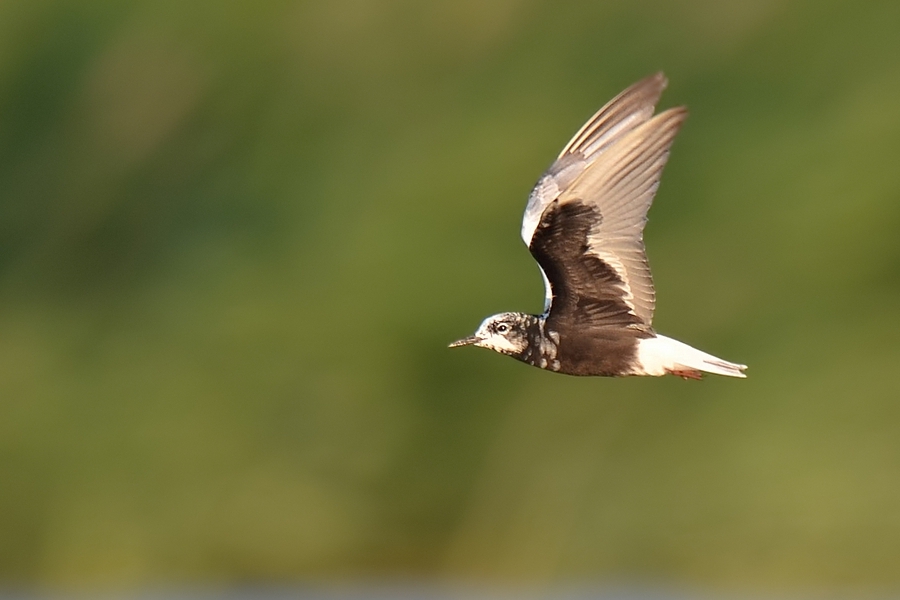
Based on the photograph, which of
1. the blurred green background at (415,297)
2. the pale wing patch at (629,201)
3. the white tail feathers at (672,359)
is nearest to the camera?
the white tail feathers at (672,359)

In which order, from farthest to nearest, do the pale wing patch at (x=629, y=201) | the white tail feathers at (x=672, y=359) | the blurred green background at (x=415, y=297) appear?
the blurred green background at (x=415, y=297) < the pale wing patch at (x=629, y=201) < the white tail feathers at (x=672, y=359)

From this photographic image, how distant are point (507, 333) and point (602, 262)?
0.58m

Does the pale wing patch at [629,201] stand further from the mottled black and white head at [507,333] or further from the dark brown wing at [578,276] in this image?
the mottled black and white head at [507,333]

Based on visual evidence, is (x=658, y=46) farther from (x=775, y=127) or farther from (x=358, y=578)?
(x=358, y=578)

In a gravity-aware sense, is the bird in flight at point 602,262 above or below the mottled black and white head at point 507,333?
above

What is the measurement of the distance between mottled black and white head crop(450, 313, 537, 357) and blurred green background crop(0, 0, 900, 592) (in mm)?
6416

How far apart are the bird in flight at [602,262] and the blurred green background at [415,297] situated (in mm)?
6293

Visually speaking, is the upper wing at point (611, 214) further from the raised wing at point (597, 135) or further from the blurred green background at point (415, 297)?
the blurred green background at point (415, 297)

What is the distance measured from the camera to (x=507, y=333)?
32.1 feet

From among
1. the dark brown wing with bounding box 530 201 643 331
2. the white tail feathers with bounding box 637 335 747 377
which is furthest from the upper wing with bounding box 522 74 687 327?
the white tail feathers with bounding box 637 335 747 377

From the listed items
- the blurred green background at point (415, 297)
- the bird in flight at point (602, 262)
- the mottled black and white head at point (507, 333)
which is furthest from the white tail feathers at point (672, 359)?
the blurred green background at point (415, 297)

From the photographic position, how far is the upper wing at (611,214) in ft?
32.1

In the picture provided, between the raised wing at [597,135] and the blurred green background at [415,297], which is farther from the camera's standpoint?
the blurred green background at [415,297]

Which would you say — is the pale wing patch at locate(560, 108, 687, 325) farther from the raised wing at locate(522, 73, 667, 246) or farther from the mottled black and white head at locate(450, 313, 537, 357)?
the mottled black and white head at locate(450, 313, 537, 357)
